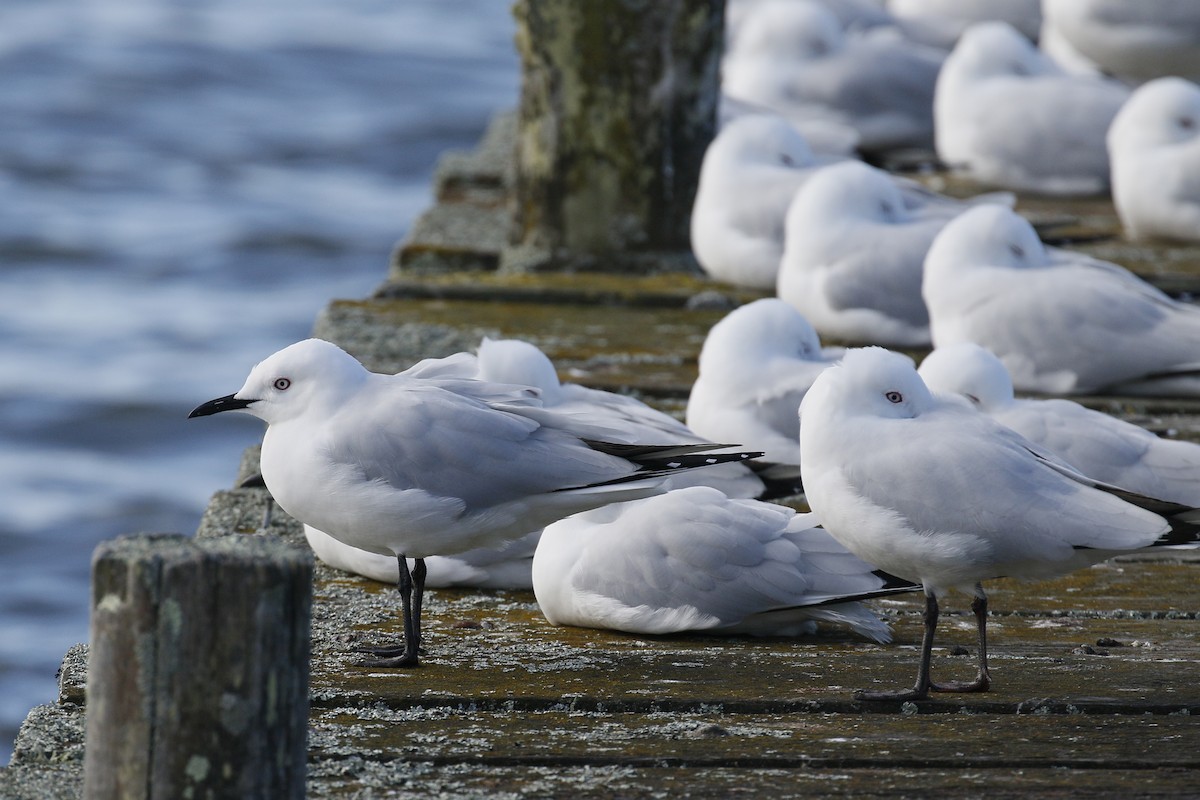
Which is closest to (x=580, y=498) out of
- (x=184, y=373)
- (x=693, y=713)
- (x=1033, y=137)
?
(x=693, y=713)

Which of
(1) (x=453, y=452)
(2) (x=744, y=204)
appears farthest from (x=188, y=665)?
(2) (x=744, y=204)

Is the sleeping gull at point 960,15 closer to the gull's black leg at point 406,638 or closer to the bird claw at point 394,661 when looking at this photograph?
the gull's black leg at point 406,638

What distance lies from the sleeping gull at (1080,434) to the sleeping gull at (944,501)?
70 cm

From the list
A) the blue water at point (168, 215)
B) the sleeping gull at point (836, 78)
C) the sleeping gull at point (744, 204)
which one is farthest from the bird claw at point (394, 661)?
the sleeping gull at point (836, 78)

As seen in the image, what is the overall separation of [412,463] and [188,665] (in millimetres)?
997

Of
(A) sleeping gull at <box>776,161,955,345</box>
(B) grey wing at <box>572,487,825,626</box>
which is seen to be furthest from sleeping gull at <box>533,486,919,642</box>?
(A) sleeping gull at <box>776,161,955,345</box>

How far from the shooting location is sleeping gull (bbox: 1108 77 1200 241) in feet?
20.6

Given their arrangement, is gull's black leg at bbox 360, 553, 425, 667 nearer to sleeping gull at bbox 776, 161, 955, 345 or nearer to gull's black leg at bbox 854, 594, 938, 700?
gull's black leg at bbox 854, 594, 938, 700

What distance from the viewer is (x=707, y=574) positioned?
322 cm

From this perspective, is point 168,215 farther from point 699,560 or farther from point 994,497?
point 994,497

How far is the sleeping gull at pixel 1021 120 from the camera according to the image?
23.7 feet

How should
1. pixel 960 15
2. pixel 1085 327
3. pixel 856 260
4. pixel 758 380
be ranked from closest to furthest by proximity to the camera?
pixel 758 380 < pixel 1085 327 < pixel 856 260 < pixel 960 15

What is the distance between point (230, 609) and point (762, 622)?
1372 mm

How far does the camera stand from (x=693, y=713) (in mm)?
2857
